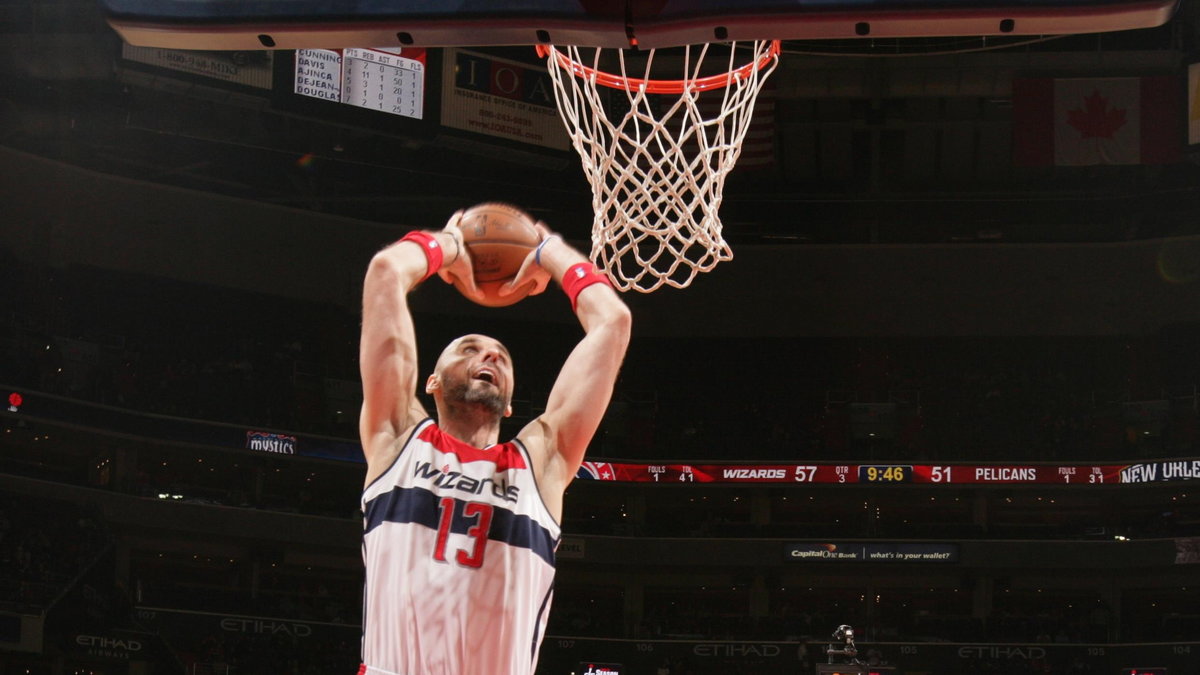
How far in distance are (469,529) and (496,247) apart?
770mm

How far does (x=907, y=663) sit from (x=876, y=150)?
325 inches

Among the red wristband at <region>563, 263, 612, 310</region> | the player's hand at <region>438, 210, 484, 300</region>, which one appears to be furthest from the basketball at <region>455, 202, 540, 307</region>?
the red wristband at <region>563, 263, 612, 310</region>

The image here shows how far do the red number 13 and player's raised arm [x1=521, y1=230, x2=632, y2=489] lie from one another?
248 millimetres

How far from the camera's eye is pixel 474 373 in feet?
10.1

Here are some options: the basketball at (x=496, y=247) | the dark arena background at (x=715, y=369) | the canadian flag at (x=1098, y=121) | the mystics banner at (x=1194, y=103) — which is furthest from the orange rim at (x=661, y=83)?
the mystics banner at (x=1194, y=103)

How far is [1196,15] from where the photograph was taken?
1739cm

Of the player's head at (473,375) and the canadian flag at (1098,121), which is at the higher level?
the canadian flag at (1098,121)

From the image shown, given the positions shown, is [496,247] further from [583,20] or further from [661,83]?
[661,83]

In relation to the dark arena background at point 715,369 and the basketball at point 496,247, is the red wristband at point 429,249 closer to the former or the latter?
the basketball at point 496,247

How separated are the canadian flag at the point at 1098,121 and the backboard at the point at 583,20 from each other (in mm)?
14813

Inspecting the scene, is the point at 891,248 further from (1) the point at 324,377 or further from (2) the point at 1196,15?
(1) the point at 324,377

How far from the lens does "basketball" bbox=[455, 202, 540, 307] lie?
10.9 ft

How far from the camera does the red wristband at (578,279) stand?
326 cm

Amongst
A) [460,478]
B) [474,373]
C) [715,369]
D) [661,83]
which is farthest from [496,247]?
[715,369]
